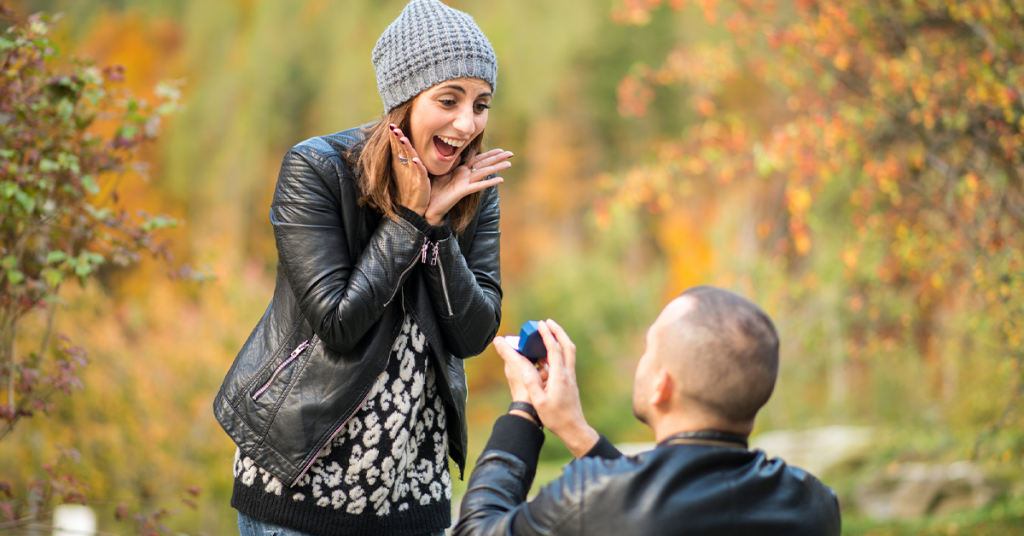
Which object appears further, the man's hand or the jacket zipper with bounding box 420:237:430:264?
the jacket zipper with bounding box 420:237:430:264

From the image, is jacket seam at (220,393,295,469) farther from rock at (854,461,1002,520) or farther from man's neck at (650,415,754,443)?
rock at (854,461,1002,520)

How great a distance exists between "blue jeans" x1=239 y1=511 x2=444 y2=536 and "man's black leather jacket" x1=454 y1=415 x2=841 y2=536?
0.50 meters

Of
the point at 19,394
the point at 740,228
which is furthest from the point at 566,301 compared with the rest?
the point at 19,394

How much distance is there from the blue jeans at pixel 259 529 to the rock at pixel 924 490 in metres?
6.99

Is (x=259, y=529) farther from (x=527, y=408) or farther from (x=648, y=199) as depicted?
(x=648, y=199)

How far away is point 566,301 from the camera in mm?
17062

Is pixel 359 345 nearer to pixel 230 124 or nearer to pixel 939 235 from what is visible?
pixel 939 235

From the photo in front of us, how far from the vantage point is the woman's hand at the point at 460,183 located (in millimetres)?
1785

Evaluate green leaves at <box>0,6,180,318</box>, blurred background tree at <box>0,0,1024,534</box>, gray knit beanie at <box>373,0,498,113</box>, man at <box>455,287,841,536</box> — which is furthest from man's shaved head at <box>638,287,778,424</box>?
blurred background tree at <box>0,0,1024,534</box>

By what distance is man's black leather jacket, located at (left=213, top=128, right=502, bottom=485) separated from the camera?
1.65m

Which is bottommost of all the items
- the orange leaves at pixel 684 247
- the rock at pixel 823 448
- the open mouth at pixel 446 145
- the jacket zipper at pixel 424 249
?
the rock at pixel 823 448

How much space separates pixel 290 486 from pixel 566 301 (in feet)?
50.8

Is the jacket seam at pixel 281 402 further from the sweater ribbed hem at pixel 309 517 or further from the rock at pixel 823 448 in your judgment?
the rock at pixel 823 448

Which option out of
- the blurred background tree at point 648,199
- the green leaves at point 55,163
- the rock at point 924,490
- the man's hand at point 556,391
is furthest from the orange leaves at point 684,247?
the man's hand at point 556,391
